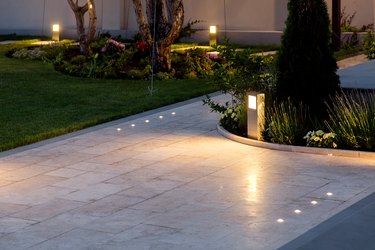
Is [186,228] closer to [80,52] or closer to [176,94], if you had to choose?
[176,94]

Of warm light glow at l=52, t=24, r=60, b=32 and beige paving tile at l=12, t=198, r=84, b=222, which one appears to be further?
warm light glow at l=52, t=24, r=60, b=32

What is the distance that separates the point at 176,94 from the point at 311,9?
16.5 feet

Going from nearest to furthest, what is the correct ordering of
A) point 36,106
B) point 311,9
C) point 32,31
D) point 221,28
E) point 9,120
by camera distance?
point 311,9, point 9,120, point 36,106, point 221,28, point 32,31

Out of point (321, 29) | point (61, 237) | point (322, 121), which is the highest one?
point (321, 29)

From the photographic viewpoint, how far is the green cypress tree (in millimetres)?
12586

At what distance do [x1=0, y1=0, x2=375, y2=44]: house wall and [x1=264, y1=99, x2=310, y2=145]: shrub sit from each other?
13196mm

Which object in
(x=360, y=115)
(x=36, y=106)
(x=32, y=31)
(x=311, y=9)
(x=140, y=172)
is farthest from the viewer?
(x=32, y=31)

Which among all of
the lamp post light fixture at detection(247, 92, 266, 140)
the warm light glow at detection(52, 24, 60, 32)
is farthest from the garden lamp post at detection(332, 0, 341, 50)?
the lamp post light fixture at detection(247, 92, 266, 140)

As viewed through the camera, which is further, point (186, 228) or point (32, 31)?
point (32, 31)

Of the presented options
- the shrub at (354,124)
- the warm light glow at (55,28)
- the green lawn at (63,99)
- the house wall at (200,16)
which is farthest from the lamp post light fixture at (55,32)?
the shrub at (354,124)

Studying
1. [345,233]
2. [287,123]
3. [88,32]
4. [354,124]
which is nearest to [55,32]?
[88,32]

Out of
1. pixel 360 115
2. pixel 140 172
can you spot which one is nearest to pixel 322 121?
A: pixel 360 115

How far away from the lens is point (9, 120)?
14.7 meters

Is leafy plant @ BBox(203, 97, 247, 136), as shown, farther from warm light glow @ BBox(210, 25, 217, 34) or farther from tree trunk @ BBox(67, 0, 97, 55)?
warm light glow @ BBox(210, 25, 217, 34)
